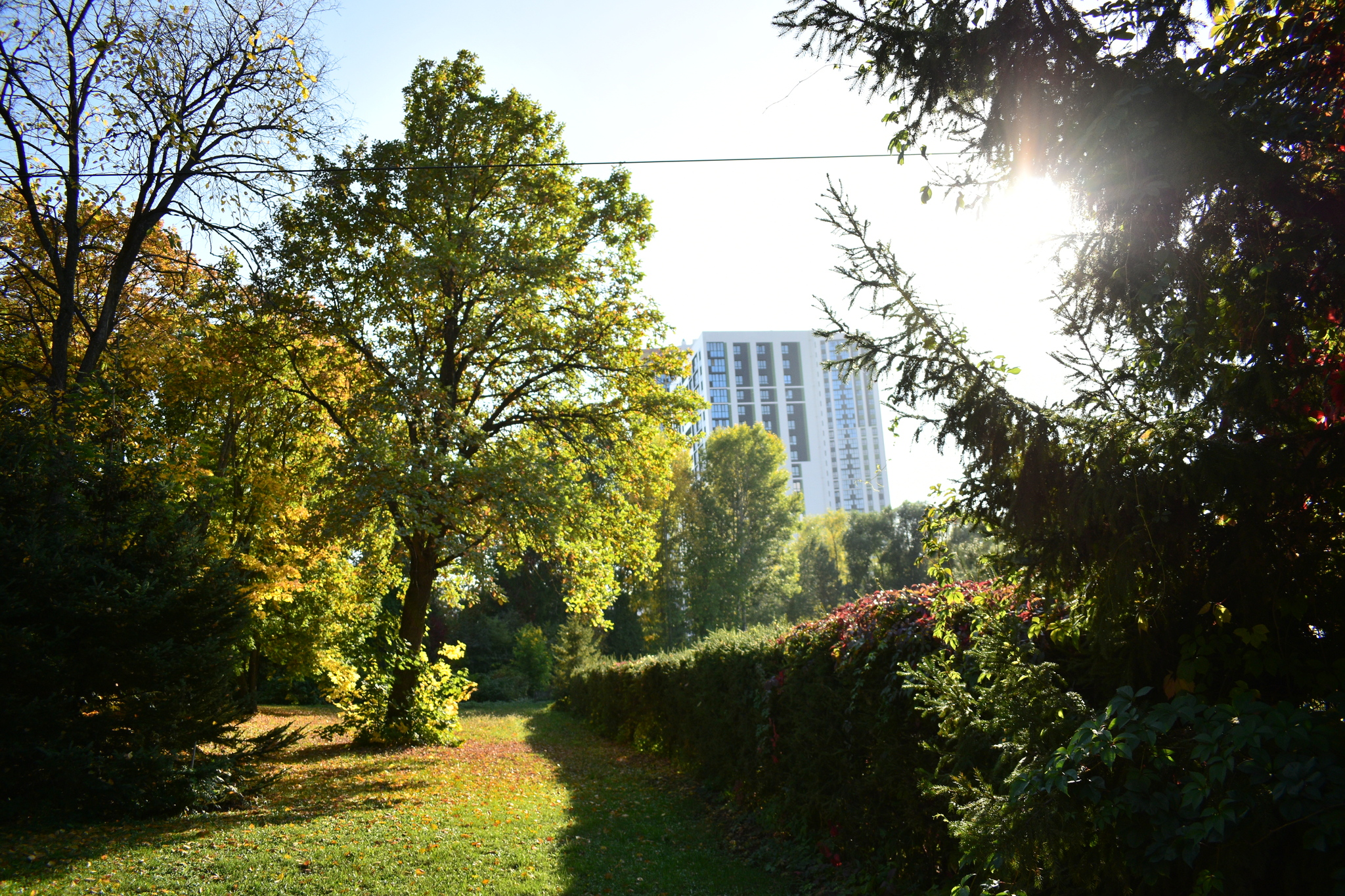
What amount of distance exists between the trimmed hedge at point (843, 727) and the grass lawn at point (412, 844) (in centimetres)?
72

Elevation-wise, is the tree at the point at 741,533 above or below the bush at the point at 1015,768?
above

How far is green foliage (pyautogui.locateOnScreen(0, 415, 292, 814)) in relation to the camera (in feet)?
23.8

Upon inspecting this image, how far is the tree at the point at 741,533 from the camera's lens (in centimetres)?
3738

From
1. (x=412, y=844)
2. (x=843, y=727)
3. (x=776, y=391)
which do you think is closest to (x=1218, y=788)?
(x=843, y=727)

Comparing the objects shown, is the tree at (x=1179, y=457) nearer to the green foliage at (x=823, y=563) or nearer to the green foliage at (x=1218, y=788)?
the green foliage at (x=1218, y=788)

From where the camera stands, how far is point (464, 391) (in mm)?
14516

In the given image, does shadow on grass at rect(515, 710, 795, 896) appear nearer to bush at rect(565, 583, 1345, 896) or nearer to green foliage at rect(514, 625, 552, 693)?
bush at rect(565, 583, 1345, 896)

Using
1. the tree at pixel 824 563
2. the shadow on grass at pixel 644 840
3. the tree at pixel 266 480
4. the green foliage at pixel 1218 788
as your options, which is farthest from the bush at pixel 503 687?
the green foliage at pixel 1218 788

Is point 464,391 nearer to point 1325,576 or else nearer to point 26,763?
point 26,763

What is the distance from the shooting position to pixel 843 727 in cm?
579

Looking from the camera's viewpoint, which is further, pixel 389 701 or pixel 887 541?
pixel 887 541

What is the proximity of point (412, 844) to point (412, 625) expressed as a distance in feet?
25.3

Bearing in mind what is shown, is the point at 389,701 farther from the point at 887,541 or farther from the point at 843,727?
the point at 887,541

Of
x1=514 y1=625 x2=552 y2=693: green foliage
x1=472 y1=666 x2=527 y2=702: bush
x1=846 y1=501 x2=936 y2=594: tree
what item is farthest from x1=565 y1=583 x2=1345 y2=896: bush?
x1=846 y1=501 x2=936 y2=594: tree
